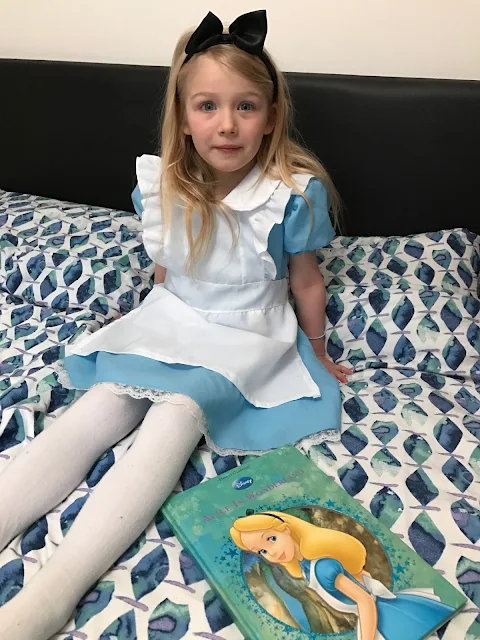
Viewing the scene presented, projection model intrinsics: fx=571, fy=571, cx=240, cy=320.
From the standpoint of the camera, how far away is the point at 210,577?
2.17ft

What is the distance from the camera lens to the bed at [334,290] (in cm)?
70

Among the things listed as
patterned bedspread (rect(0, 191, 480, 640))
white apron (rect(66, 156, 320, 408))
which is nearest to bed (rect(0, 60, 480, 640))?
patterned bedspread (rect(0, 191, 480, 640))

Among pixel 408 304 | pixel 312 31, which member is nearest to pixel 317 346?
pixel 408 304

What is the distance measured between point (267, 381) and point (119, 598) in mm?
406

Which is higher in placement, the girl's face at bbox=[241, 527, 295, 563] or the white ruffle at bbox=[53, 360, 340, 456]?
the white ruffle at bbox=[53, 360, 340, 456]

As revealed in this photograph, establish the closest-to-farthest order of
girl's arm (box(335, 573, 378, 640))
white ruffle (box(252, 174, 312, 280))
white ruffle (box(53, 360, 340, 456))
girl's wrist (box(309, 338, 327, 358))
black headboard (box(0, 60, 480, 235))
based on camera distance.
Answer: girl's arm (box(335, 573, 378, 640)) < white ruffle (box(53, 360, 340, 456)) < white ruffle (box(252, 174, 312, 280)) < girl's wrist (box(309, 338, 327, 358)) < black headboard (box(0, 60, 480, 235))

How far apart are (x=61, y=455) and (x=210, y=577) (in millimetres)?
267

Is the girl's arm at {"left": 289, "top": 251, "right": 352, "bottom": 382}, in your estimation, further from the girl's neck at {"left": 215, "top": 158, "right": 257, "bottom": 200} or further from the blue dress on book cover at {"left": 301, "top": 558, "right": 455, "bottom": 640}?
the blue dress on book cover at {"left": 301, "top": 558, "right": 455, "bottom": 640}

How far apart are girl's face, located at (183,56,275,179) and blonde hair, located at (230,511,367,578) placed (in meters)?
0.55

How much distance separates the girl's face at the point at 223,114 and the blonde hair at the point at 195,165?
0.03m

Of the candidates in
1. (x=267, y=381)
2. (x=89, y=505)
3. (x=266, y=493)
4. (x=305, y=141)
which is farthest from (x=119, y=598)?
(x=305, y=141)

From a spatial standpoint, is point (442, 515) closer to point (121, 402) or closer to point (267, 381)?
point (267, 381)

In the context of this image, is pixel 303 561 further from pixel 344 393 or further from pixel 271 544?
pixel 344 393

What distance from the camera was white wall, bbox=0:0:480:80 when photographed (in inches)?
45.6
